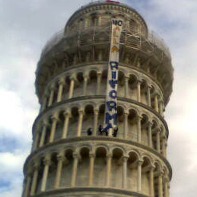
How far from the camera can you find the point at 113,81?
3588 centimetres

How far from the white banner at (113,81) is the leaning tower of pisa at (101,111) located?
0.27 ft

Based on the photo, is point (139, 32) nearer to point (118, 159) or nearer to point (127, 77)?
point (127, 77)

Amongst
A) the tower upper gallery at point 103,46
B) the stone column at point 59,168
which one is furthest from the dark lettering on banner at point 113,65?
the stone column at point 59,168

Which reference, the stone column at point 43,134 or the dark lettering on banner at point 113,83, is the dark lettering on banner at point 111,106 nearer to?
the dark lettering on banner at point 113,83

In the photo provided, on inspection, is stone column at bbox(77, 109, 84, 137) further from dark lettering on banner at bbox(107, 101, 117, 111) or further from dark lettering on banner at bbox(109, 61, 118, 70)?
dark lettering on banner at bbox(109, 61, 118, 70)

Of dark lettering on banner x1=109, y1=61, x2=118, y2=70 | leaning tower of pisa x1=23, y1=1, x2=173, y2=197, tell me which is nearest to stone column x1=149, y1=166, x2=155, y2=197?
leaning tower of pisa x1=23, y1=1, x2=173, y2=197

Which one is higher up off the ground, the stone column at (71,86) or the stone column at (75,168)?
the stone column at (71,86)

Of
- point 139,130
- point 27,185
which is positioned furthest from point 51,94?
point 139,130

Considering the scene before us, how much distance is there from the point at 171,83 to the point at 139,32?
5.81 m

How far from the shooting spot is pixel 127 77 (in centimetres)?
3772

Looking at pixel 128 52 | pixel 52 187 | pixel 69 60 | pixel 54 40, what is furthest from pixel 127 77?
pixel 52 187

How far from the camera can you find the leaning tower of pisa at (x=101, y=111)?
3209 centimetres

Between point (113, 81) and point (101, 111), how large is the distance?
2.65 m

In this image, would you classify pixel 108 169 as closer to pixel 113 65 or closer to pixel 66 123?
pixel 66 123
